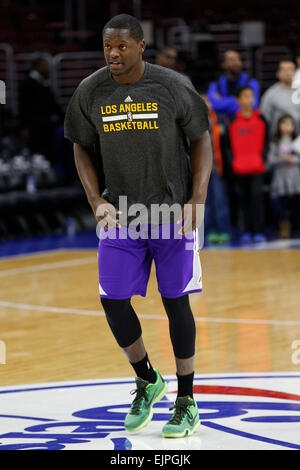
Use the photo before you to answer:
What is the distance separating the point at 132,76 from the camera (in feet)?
14.9

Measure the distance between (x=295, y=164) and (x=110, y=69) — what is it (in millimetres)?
8872

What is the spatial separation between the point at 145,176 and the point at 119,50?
55 centimetres

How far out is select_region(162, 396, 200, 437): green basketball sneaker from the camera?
14.6ft

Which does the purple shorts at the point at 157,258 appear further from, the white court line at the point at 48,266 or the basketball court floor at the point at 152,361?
the white court line at the point at 48,266

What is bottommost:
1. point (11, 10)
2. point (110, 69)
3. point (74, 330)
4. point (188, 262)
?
point (74, 330)

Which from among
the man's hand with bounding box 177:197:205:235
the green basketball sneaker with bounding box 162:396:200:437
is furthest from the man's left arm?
the green basketball sneaker with bounding box 162:396:200:437

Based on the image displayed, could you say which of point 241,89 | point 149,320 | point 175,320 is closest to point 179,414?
point 175,320

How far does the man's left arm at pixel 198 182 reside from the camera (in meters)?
4.55

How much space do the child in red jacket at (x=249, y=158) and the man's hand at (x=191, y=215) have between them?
26.1 feet

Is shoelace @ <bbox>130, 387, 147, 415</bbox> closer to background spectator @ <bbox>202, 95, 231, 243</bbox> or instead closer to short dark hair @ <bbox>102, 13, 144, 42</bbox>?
short dark hair @ <bbox>102, 13, 144, 42</bbox>

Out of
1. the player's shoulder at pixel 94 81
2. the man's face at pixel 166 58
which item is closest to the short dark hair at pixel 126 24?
the player's shoulder at pixel 94 81
